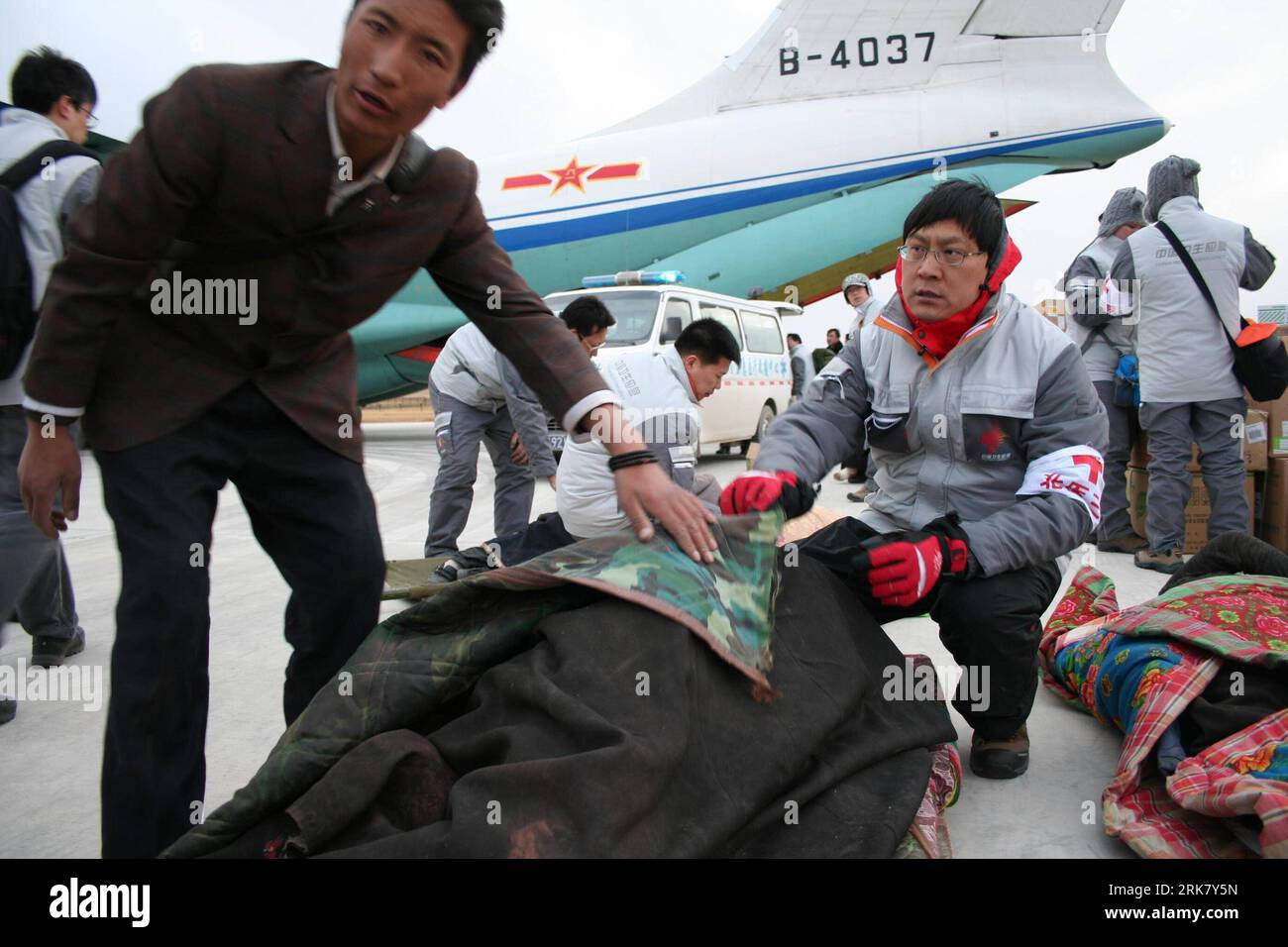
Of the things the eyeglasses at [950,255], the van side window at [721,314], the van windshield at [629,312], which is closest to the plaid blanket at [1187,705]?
the eyeglasses at [950,255]

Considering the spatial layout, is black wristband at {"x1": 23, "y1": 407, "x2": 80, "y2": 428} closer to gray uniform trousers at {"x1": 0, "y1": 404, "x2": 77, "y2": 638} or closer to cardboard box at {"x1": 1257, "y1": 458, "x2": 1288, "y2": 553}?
gray uniform trousers at {"x1": 0, "y1": 404, "x2": 77, "y2": 638}

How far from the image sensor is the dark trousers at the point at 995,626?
6.27 ft

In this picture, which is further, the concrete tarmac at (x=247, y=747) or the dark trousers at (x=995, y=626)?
the dark trousers at (x=995, y=626)

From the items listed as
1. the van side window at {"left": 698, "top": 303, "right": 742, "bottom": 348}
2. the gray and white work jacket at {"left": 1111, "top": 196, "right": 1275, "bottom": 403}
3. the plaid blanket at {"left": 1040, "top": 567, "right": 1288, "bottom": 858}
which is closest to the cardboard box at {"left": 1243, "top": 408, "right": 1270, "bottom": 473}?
the gray and white work jacket at {"left": 1111, "top": 196, "right": 1275, "bottom": 403}

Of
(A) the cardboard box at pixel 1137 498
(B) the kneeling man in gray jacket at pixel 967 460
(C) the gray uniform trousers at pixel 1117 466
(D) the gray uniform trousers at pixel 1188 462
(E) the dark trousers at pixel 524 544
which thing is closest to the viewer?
(B) the kneeling man in gray jacket at pixel 967 460

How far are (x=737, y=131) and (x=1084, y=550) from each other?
10.9 metres

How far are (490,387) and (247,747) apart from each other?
7.58ft

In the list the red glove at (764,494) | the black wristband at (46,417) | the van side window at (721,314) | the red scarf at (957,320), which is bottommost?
the red glove at (764,494)

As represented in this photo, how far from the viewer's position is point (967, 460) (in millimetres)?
2111

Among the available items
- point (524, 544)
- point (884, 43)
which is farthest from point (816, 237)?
point (524, 544)

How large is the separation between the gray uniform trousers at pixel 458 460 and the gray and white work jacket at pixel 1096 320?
319 cm

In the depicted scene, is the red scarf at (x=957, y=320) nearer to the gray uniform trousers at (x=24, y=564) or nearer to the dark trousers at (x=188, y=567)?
the dark trousers at (x=188, y=567)
